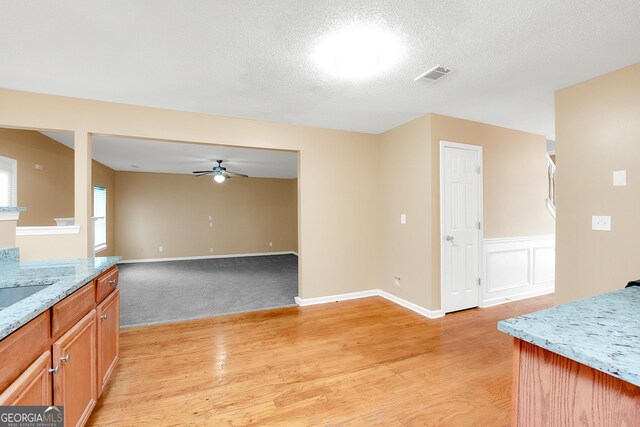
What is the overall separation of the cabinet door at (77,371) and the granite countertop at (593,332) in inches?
73.1

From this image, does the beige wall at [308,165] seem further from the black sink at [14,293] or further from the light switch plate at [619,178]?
the light switch plate at [619,178]

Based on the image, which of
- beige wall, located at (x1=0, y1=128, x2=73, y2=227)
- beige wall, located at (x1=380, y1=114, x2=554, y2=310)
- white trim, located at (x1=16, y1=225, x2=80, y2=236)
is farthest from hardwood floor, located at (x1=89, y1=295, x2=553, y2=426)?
beige wall, located at (x1=0, y1=128, x2=73, y2=227)

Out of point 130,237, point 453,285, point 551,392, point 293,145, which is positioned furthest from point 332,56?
point 130,237

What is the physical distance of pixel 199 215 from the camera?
7.88 meters

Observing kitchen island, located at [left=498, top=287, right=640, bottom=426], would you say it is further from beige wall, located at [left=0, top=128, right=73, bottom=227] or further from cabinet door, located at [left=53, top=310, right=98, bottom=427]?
beige wall, located at [left=0, top=128, right=73, bottom=227]

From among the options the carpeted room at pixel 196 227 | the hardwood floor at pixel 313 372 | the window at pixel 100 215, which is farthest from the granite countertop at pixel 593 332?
the window at pixel 100 215

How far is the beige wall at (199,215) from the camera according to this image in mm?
7285

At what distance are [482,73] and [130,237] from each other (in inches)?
323

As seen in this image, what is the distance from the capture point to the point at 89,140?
2926 millimetres

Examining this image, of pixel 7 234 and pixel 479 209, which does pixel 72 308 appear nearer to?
pixel 7 234

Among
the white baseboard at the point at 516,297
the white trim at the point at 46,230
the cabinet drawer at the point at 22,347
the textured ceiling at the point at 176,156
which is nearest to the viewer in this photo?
the cabinet drawer at the point at 22,347

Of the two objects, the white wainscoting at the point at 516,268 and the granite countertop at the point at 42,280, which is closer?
the granite countertop at the point at 42,280

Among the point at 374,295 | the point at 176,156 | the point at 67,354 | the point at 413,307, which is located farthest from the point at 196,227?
the point at 67,354

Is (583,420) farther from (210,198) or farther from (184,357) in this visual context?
(210,198)
